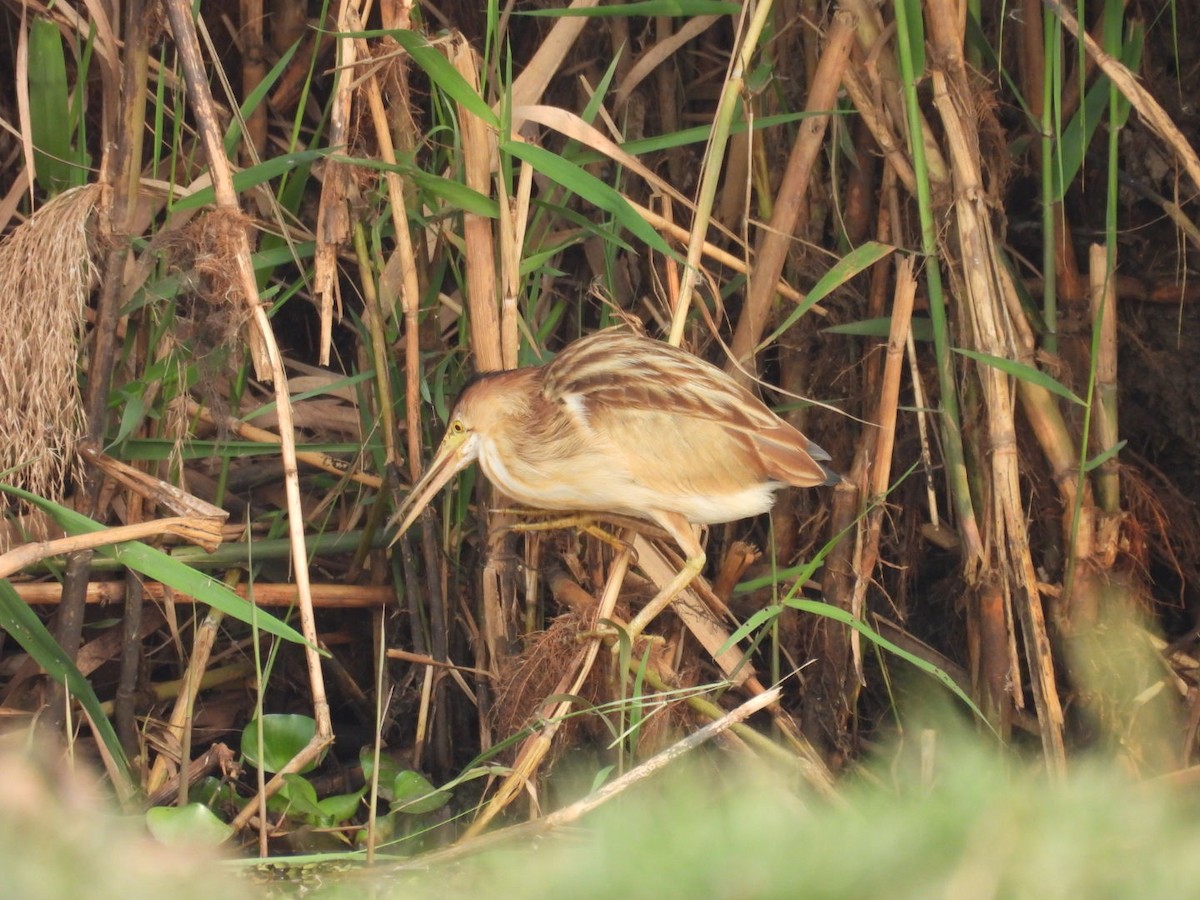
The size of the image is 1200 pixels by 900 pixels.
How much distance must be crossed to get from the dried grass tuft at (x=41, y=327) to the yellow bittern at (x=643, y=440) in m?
0.64

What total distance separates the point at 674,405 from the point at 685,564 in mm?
284

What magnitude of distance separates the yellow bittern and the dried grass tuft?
635 millimetres

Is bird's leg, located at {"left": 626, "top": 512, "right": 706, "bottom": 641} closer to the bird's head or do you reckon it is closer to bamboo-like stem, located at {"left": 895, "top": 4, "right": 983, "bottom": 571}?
the bird's head

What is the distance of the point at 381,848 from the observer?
2094 mm

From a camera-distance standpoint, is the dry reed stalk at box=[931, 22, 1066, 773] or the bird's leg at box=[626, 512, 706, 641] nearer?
the bird's leg at box=[626, 512, 706, 641]

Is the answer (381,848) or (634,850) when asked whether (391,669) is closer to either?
(381,848)

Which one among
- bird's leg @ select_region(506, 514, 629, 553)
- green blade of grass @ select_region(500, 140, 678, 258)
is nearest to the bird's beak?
bird's leg @ select_region(506, 514, 629, 553)

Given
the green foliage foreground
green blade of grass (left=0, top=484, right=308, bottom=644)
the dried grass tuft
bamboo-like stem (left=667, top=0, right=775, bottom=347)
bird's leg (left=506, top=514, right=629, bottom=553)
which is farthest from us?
bird's leg (left=506, top=514, right=629, bottom=553)

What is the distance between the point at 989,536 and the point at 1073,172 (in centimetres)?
67

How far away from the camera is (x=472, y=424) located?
2.23 meters

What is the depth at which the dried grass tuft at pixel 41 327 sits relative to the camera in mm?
1939

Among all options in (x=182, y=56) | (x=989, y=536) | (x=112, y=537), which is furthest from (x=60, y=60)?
(x=989, y=536)

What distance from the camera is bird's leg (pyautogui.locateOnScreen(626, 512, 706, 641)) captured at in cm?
214

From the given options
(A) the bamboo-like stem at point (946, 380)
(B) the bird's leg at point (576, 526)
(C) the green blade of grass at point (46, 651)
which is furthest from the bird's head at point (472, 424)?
(A) the bamboo-like stem at point (946, 380)
